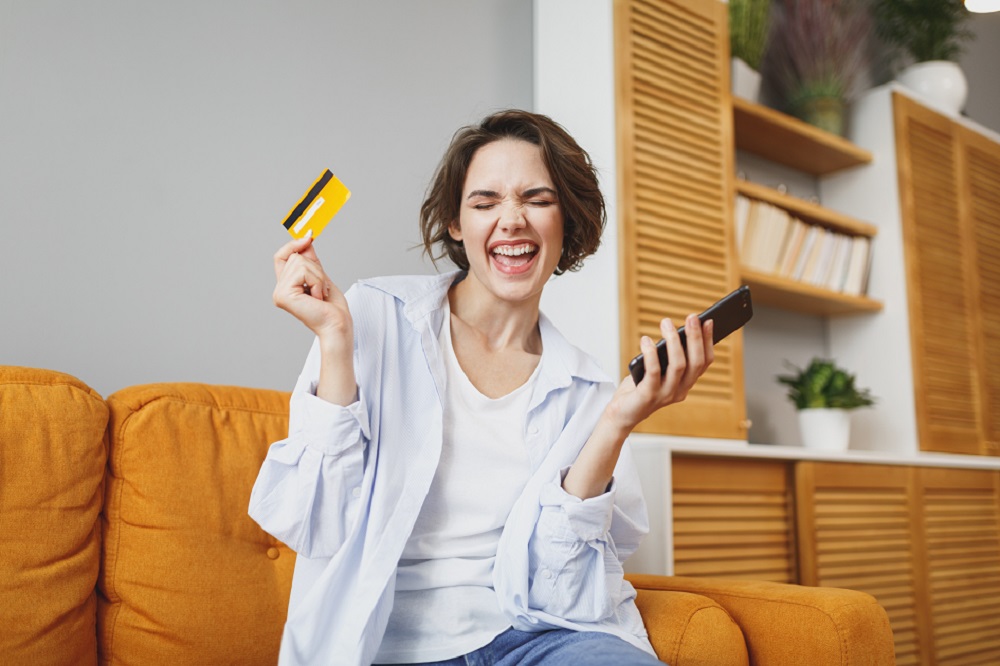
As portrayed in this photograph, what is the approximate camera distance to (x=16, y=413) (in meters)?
1.20

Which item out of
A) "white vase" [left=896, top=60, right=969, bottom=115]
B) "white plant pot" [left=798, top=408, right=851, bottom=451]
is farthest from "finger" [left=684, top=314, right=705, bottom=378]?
"white vase" [left=896, top=60, right=969, bottom=115]

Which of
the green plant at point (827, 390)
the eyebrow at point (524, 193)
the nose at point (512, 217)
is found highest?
the eyebrow at point (524, 193)

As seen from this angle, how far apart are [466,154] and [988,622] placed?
247cm

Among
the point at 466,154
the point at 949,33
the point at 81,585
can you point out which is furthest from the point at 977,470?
the point at 81,585

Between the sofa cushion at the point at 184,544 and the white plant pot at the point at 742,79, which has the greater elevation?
the white plant pot at the point at 742,79

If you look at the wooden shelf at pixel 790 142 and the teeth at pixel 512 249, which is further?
the wooden shelf at pixel 790 142

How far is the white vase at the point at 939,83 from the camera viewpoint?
3240 millimetres

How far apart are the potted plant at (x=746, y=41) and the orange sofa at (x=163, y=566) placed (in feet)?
5.79

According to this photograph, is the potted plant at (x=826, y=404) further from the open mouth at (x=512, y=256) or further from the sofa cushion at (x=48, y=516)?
the sofa cushion at (x=48, y=516)

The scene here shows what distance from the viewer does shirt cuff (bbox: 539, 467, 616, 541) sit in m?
1.16

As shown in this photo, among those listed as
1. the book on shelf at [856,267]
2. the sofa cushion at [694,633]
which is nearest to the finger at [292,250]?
the sofa cushion at [694,633]

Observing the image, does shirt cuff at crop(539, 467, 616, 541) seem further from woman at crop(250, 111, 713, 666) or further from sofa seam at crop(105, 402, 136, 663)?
sofa seam at crop(105, 402, 136, 663)

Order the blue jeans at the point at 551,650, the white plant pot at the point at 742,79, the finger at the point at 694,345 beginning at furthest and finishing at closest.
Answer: the white plant pot at the point at 742,79 < the finger at the point at 694,345 < the blue jeans at the point at 551,650

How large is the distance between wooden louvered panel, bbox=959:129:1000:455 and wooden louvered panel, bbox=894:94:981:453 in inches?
2.9
